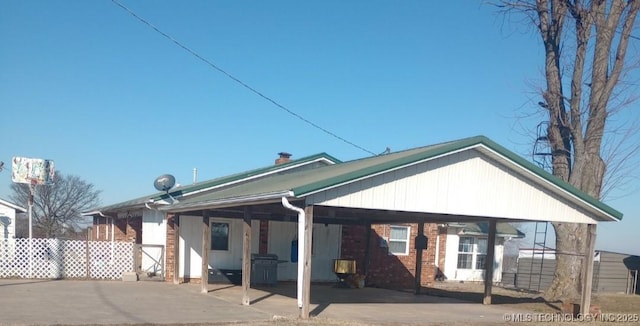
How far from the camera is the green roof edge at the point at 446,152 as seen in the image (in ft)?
35.7

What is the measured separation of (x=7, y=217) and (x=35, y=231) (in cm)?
2313

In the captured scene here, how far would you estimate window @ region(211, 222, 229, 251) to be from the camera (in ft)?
61.4

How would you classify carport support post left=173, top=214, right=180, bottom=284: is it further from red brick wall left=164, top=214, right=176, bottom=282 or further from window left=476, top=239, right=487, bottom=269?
window left=476, top=239, right=487, bottom=269

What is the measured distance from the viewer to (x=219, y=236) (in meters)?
18.8

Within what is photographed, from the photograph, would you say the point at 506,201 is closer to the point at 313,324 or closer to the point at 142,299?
the point at 313,324

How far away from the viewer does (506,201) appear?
13.1 meters

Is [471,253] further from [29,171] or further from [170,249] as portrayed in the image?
[29,171]

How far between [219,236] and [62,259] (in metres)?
4.67

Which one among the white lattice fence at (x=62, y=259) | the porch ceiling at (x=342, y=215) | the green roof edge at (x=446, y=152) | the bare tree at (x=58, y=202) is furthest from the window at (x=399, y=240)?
the bare tree at (x=58, y=202)

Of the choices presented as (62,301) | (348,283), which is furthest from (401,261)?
(62,301)

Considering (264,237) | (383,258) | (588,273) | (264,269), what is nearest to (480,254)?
(383,258)

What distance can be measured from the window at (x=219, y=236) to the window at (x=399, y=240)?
22.0 ft

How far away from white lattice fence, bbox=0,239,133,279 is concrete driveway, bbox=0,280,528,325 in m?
0.95

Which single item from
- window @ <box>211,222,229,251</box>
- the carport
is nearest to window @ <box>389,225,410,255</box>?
window @ <box>211,222,229,251</box>
